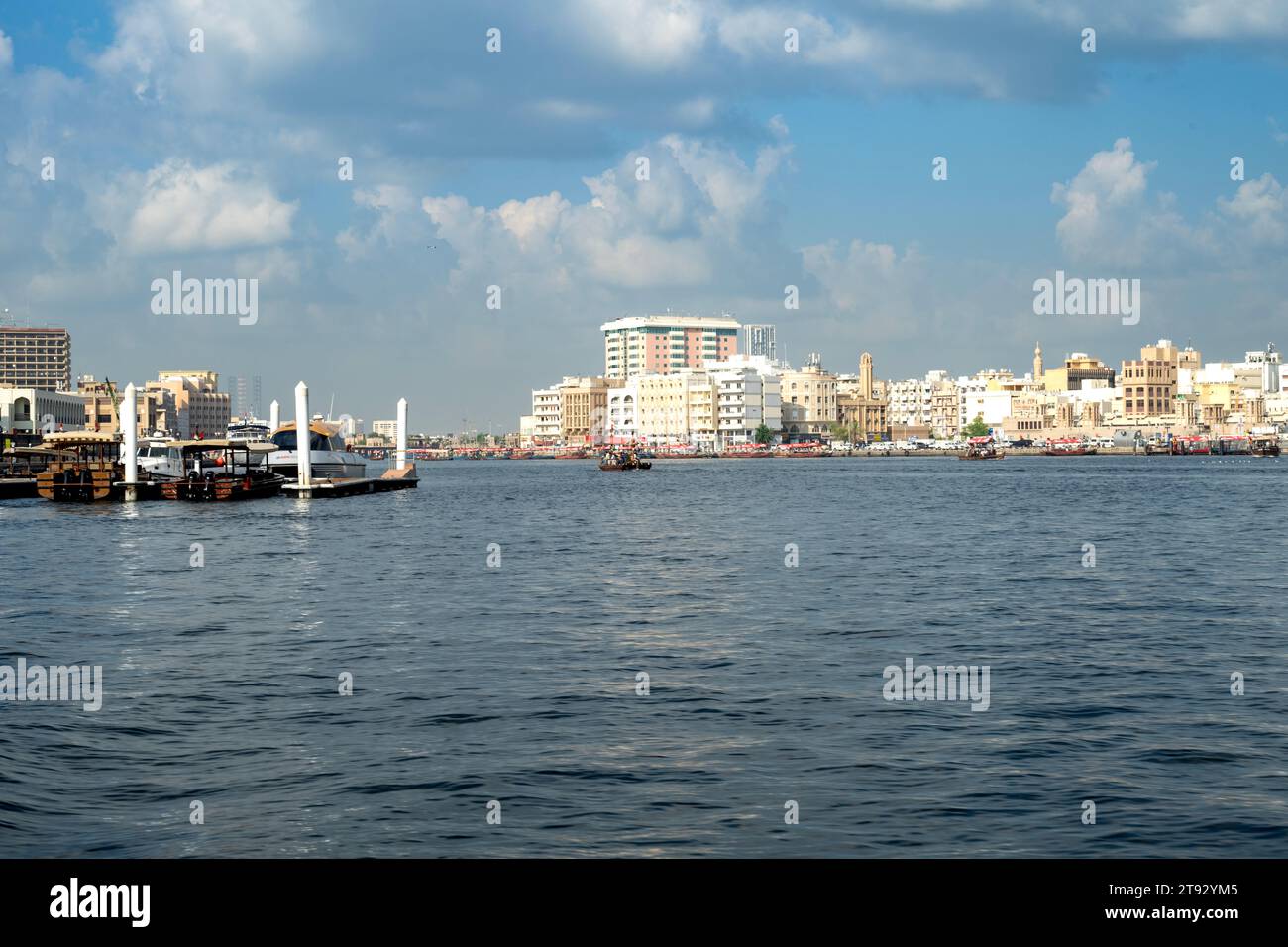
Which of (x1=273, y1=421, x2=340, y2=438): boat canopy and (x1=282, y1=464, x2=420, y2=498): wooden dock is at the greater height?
(x1=273, y1=421, x2=340, y2=438): boat canopy

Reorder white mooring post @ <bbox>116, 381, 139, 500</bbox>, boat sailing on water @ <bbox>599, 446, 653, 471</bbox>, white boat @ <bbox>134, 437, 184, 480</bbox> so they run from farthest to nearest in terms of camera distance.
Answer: boat sailing on water @ <bbox>599, 446, 653, 471</bbox>
white boat @ <bbox>134, 437, 184, 480</bbox>
white mooring post @ <bbox>116, 381, 139, 500</bbox>

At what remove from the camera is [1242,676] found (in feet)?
73.5

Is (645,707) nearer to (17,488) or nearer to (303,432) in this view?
(303,432)

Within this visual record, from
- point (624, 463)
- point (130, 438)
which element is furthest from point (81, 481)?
point (624, 463)

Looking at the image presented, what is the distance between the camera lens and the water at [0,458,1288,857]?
1367 centimetres

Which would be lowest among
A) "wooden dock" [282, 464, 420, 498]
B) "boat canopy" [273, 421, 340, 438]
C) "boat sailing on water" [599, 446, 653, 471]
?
"wooden dock" [282, 464, 420, 498]

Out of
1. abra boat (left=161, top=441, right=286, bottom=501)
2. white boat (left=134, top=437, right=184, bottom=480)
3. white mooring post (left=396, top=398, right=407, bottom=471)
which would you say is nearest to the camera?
abra boat (left=161, top=441, right=286, bottom=501)

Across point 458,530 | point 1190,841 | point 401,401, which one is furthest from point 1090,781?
point 401,401

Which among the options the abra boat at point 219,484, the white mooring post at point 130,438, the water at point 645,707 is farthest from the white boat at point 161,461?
the water at point 645,707

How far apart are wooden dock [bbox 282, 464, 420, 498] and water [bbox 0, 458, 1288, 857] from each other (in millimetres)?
42747

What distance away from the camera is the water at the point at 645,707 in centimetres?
1367

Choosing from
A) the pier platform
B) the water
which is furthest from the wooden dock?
Answer: the water

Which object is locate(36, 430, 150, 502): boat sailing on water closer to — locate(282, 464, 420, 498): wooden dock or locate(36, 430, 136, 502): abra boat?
locate(36, 430, 136, 502): abra boat
